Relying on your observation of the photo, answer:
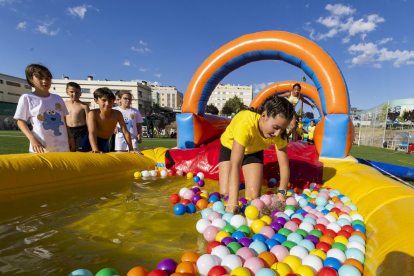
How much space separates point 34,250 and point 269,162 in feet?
8.94

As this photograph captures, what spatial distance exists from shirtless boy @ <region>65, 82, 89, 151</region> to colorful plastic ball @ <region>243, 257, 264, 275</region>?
11.9ft

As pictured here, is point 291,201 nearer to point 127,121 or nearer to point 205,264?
point 205,264

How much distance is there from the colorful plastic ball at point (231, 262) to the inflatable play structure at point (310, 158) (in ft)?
2.06

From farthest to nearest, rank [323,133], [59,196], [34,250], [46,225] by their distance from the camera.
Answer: [323,133] → [59,196] → [46,225] → [34,250]

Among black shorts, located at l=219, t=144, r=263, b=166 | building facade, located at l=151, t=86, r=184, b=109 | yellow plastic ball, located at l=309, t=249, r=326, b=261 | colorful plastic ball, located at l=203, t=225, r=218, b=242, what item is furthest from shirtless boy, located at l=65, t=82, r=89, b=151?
building facade, located at l=151, t=86, r=184, b=109

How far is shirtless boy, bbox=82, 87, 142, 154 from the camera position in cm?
349

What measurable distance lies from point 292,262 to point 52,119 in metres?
3.02

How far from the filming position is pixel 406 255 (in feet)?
3.48

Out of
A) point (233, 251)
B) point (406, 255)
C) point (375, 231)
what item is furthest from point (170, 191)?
point (406, 255)

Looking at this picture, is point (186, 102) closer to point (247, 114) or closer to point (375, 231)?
point (247, 114)

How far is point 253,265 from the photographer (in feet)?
4.01

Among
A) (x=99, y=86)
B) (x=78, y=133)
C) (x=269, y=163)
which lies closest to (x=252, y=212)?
(x=269, y=163)

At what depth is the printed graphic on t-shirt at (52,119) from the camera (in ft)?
9.47

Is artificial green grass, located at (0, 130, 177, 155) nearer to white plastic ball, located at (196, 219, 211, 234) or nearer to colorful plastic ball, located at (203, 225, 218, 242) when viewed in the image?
white plastic ball, located at (196, 219, 211, 234)
